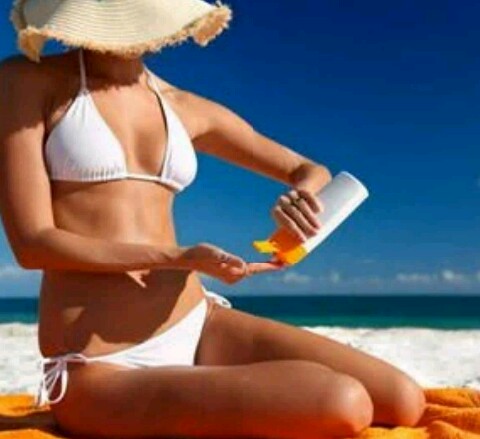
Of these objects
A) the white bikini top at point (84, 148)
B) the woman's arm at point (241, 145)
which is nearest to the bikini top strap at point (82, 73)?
the white bikini top at point (84, 148)

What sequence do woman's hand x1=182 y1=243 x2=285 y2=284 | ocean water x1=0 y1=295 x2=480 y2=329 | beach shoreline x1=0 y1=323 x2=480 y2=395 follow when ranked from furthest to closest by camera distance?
ocean water x1=0 y1=295 x2=480 y2=329
beach shoreline x1=0 y1=323 x2=480 y2=395
woman's hand x1=182 y1=243 x2=285 y2=284

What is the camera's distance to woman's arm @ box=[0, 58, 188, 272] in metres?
2.28

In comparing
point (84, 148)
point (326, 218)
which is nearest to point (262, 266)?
point (326, 218)

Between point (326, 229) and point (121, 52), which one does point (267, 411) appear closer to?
point (326, 229)

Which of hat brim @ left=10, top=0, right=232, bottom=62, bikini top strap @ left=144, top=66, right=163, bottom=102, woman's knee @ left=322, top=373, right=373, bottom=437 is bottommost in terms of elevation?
woman's knee @ left=322, top=373, right=373, bottom=437

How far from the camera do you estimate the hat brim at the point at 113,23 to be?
2.47 meters

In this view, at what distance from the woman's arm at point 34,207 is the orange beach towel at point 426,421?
18.1 inches

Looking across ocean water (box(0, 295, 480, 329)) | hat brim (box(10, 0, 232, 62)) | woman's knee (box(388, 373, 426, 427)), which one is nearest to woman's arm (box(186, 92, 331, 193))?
hat brim (box(10, 0, 232, 62))

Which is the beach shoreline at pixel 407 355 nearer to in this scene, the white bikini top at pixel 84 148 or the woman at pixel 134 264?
the woman at pixel 134 264

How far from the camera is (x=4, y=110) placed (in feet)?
7.97

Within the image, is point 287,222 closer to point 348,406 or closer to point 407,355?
point 348,406

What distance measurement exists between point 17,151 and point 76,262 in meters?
0.32

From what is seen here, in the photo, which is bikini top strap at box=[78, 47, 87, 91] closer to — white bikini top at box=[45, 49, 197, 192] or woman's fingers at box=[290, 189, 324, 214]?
white bikini top at box=[45, 49, 197, 192]

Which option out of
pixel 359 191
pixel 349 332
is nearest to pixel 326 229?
pixel 359 191
